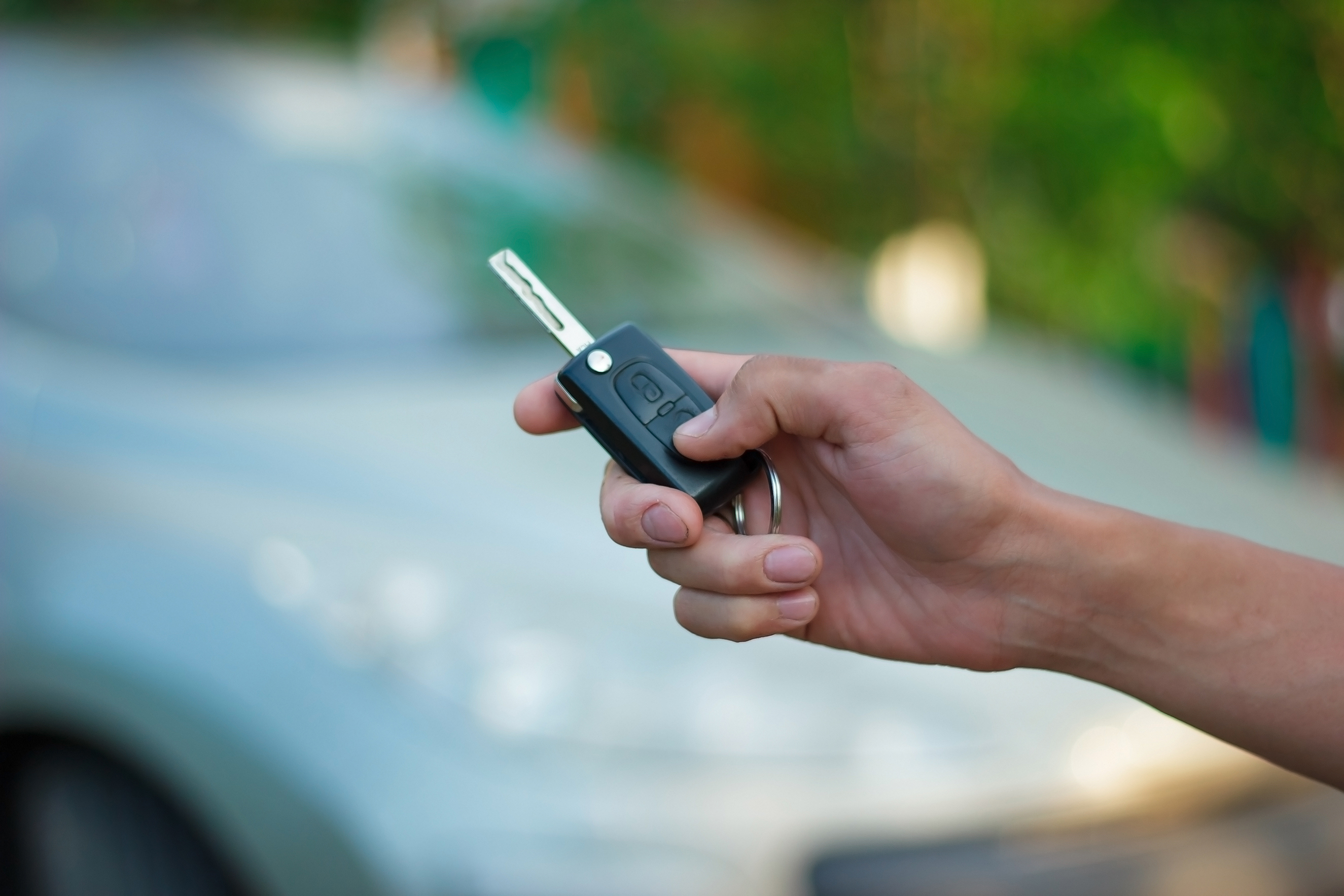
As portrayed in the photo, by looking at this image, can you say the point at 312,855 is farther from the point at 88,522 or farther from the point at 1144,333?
the point at 1144,333

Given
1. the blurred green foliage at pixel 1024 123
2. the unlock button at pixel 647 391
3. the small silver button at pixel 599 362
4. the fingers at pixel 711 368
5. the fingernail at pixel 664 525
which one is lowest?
the fingernail at pixel 664 525

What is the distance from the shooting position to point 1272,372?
16.8ft

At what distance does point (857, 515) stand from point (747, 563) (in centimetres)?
19

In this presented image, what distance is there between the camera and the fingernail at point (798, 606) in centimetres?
99

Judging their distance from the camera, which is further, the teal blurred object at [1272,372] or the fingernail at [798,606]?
the teal blurred object at [1272,372]

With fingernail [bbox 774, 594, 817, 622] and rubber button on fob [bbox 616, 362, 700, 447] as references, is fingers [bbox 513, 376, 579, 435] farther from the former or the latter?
fingernail [bbox 774, 594, 817, 622]

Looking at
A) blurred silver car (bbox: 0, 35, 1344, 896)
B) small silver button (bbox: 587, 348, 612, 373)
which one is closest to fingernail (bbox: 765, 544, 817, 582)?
small silver button (bbox: 587, 348, 612, 373)

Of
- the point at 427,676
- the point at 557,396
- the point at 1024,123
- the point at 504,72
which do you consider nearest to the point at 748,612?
the point at 557,396

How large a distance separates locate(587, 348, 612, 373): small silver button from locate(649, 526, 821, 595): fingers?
0.55 feet

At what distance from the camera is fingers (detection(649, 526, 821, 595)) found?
37.8 inches

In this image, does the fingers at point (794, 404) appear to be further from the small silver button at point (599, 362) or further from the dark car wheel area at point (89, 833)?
the dark car wheel area at point (89, 833)

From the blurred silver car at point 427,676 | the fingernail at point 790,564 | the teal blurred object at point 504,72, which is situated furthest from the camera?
the teal blurred object at point 504,72

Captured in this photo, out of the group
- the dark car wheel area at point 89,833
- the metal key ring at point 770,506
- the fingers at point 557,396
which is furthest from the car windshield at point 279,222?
the metal key ring at point 770,506

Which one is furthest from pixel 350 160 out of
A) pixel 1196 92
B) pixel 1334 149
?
pixel 1334 149
